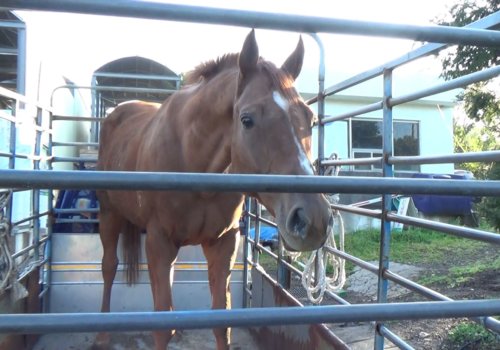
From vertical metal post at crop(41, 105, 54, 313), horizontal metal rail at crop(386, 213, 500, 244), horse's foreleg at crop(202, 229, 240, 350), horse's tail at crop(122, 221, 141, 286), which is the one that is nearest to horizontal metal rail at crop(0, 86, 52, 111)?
vertical metal post at crop(41, 105, 54, 313)

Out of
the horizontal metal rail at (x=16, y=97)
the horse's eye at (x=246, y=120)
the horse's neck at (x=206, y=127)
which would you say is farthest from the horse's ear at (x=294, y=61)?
the horizontal metal rail at (x=16, y=97)

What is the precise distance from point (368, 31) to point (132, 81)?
885 cm

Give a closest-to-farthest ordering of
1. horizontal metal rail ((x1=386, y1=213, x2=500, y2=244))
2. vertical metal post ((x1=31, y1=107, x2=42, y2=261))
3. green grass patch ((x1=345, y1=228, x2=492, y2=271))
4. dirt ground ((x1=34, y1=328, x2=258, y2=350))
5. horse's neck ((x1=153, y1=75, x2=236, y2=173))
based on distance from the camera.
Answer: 1. horizontal metal rail ((x1=386, y1=213, x2=500, y2=244))
2. horse's neck ((x1=153, y1=75, x2=236, y2=173))
3. dirt ground ((x1=34, y1=328, x2=258, y2=350))
4. vertical metal post ((x1=31, y1=107, x2=42, y2=261))
5. green grass patch ((x1=345, y1=228, x2=492, y2=271))

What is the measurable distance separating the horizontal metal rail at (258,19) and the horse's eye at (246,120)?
96 centimetres

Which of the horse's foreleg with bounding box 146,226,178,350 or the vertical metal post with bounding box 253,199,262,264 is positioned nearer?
the horse's foreleg with bounding box 146,226,178,350

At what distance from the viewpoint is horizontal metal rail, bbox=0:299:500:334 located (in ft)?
3.47

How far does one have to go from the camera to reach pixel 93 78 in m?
7.88

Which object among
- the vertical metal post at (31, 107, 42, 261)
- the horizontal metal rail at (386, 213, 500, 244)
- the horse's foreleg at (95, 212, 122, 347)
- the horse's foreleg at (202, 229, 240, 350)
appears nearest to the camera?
the horizontal metal rail at (386, 213, 500, 244)

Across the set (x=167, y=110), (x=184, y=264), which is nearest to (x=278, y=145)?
(x=167, y=110)

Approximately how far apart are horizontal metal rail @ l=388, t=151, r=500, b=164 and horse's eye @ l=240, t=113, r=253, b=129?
779 millimetres

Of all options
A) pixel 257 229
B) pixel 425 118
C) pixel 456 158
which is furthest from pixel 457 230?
pixel 425 118

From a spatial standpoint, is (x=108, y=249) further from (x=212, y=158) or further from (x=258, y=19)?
(x=258, y=19)

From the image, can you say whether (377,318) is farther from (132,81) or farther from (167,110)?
(132,81)

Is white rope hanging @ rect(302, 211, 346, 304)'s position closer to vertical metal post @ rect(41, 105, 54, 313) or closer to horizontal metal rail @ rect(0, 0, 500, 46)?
horizontal metal rail @ rect(0, 0, 500, 46)
